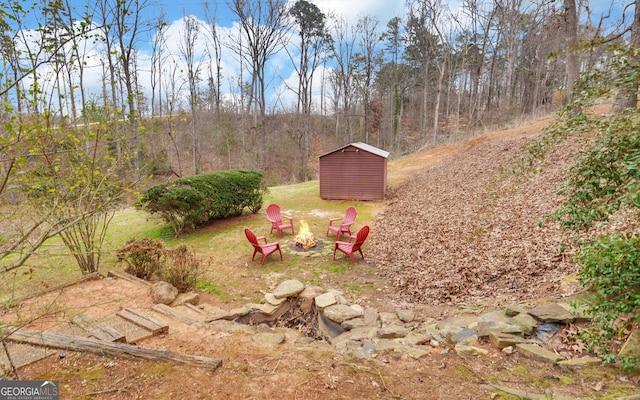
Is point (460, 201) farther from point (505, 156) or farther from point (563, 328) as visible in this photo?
point (563, 328)

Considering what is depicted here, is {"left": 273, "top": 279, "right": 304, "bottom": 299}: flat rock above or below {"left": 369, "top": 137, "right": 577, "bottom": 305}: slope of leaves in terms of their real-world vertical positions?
below

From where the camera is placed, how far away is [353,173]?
1369 centimetres

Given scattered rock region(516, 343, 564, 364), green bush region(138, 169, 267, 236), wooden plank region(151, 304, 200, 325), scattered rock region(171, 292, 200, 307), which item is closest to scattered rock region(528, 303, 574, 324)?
scattered rock region(516, 343, 564, 364)

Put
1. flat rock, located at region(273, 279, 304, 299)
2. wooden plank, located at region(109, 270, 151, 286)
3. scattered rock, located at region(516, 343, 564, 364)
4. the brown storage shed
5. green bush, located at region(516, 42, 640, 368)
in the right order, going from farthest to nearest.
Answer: the brown storage shed
wooden plank, located at region(109, 270, 151, 286)
flat rock, located at region(273, 279, 304, 299)
scattered rock, located at region(516, 343, 564, 364)
green bush, located at region(516, 42, 640, 368)

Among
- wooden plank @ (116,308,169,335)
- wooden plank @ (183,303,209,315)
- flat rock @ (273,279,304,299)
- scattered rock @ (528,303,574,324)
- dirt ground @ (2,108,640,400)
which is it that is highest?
scattered rock @ (528,303,574,324)

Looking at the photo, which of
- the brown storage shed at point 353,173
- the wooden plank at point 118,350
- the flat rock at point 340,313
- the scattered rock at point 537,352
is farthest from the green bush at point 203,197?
the scattered rock at point 537,352

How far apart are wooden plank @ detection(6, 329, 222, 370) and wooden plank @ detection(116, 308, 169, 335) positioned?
0.82m

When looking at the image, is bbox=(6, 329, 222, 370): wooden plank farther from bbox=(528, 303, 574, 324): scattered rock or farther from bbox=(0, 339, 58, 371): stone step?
bbox=(528, 303, 574, 324): scattered rock

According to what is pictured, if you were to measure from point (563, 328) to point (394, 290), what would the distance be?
9.43 feet

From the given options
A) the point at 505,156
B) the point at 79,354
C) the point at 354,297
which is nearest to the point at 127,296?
the point at 79,354

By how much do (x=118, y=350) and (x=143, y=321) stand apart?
3.74 ft

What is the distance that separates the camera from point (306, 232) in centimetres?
852

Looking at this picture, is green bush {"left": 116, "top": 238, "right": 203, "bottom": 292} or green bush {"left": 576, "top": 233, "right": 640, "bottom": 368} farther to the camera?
green bush {"left": 116, "top": 238, "right": 203, "bottom": 292}

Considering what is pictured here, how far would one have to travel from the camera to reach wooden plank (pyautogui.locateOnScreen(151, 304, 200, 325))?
178 inches
